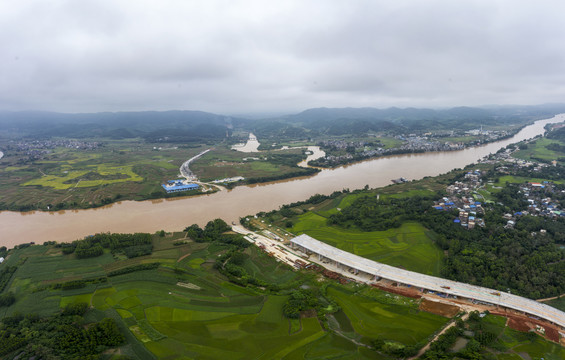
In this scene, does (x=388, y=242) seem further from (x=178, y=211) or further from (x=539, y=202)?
(x=178, y=211)

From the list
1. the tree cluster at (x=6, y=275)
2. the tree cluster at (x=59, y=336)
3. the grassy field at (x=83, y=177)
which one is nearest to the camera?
the tree cluster at (x=59, y=336)

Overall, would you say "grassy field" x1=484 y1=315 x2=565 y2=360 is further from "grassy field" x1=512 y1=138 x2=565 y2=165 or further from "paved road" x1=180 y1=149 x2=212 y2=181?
"grassy field" x1=512 y1=138 x2=565 y2=165

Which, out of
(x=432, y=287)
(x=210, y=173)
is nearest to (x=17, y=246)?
(x=210, y=173)

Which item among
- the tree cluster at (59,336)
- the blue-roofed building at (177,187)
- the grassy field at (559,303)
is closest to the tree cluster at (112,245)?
the tree cluster at (59,336)

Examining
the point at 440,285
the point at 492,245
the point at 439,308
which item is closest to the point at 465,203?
the point at 492,245

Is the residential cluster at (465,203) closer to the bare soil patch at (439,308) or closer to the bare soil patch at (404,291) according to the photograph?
the bare soil patch at (404,291)

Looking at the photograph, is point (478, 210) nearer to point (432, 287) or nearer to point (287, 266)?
point (432, 287)
